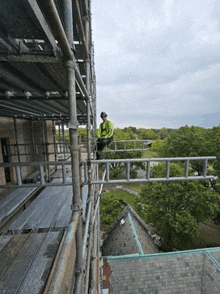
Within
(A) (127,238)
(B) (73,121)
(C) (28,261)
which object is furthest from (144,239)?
(B) (73,121)

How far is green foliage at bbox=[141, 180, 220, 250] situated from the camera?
1001 cm

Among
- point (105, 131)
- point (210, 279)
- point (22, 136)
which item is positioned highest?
point (105, 131)

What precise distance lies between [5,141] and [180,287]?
35.4ft

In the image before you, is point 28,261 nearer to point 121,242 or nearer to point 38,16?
point 38,16

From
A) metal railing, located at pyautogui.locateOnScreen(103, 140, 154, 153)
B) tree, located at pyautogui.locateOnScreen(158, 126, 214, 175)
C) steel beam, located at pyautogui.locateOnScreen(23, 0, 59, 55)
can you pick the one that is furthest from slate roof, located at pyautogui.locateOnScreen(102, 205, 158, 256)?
steel beam, located at pyautogui.locateOnScreen(23, 0, 59, 55)

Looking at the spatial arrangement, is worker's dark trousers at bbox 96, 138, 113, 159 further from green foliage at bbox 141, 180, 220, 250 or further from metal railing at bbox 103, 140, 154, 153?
green foliage at bbox 141, 180, 220, 250

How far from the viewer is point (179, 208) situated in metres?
11.3

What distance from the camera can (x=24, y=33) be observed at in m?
1.52

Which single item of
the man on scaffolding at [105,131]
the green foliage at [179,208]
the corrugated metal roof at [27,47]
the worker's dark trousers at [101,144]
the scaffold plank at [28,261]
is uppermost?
the corrugated metal roof at [27,47]

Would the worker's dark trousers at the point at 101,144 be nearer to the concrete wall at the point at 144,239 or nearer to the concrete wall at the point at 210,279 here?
the concrete wall at the point at 144,239

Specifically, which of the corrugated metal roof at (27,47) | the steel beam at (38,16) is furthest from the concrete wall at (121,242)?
the steel beam at (38,16)

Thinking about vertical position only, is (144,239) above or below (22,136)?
below

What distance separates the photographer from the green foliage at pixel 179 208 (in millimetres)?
10008

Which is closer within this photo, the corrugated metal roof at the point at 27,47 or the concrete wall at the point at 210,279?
the corrugated metal roof at the point at 27,47
